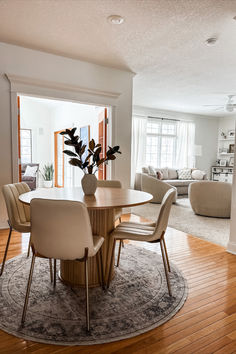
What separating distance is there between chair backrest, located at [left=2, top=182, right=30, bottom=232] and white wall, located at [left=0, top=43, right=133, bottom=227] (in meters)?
1.30

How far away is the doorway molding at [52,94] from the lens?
3.55 metres

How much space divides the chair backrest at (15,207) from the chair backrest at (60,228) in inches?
26.4

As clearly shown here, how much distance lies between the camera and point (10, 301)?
1.85 metres

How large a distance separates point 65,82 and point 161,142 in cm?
475

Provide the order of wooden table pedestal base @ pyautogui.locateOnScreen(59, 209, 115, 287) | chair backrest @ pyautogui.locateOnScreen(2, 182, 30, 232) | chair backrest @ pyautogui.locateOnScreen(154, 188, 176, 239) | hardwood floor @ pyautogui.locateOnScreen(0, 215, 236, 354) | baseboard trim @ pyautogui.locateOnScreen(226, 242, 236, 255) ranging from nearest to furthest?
hardwood floor @ pyautogui.locateOnScreen(0, 215, 236, 354), chair backrest @ pyautogui.locateOnScreen(154, 188, 176, 239), wooden table pedestal base @ pyautogui.locateOnScreen(59, 209, 115, 287), chair backrest @ pyautogui.locateOnScreen(2, 182, 30, 232), baseboard trim @ pyautogui.locateOnScreen(226, 242, 236, 255)

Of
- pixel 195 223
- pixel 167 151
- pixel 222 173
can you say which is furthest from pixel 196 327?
pixel 222 173

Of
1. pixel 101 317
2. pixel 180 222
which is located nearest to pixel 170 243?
pixel 180 222

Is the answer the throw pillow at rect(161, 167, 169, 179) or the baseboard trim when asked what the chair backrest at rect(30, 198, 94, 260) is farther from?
the throw pillow at rect(161, 167, 169, 179)

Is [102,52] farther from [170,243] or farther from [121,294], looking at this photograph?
[121,294]

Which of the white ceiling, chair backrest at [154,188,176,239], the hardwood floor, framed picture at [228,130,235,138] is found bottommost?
the hardwood floor

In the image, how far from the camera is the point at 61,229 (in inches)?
59.4

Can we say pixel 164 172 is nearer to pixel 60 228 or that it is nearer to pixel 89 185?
pixel 89 185

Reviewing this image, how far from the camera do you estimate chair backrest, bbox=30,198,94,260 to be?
1465 millimetres

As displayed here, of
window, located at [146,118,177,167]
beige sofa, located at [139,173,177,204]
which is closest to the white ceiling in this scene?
beige sofa, located at [139,173,177,204]
